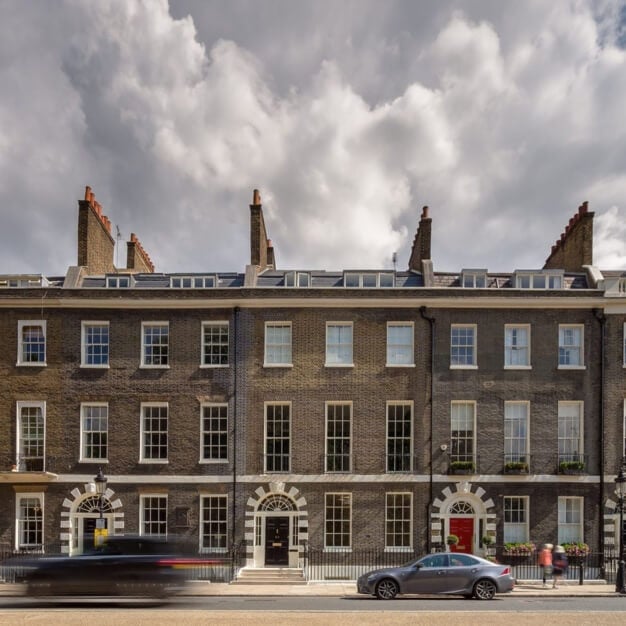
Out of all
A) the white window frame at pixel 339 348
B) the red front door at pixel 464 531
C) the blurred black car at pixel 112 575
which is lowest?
the red front door at pixel 464 531

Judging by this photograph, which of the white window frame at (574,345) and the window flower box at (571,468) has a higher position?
the white window frame at (574,345)

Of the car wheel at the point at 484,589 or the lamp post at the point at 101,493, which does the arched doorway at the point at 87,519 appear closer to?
the lamp post at the point at 101,493

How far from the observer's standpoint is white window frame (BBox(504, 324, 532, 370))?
24594 millimetres

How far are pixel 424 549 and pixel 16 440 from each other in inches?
690

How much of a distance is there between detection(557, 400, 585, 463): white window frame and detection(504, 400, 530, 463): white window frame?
1357 mm

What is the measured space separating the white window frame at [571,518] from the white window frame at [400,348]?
8369 millimetres

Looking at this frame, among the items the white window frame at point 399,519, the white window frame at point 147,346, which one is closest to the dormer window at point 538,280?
the white window frame at point 399,519

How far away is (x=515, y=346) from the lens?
971 inches

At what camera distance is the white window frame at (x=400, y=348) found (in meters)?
24.6

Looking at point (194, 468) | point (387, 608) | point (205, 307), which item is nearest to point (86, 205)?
point (205, 307)

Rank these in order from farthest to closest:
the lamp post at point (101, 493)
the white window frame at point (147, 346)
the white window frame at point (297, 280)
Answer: the white window frame at point (297, 280), the white window frame at point (147, 346), the lamp post at point (101, 493)

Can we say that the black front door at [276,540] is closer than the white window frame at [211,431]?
Yes

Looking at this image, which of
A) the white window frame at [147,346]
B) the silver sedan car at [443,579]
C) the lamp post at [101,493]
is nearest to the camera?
the silver sedan car at [443,579]

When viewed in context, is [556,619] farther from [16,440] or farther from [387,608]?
[16,440]
